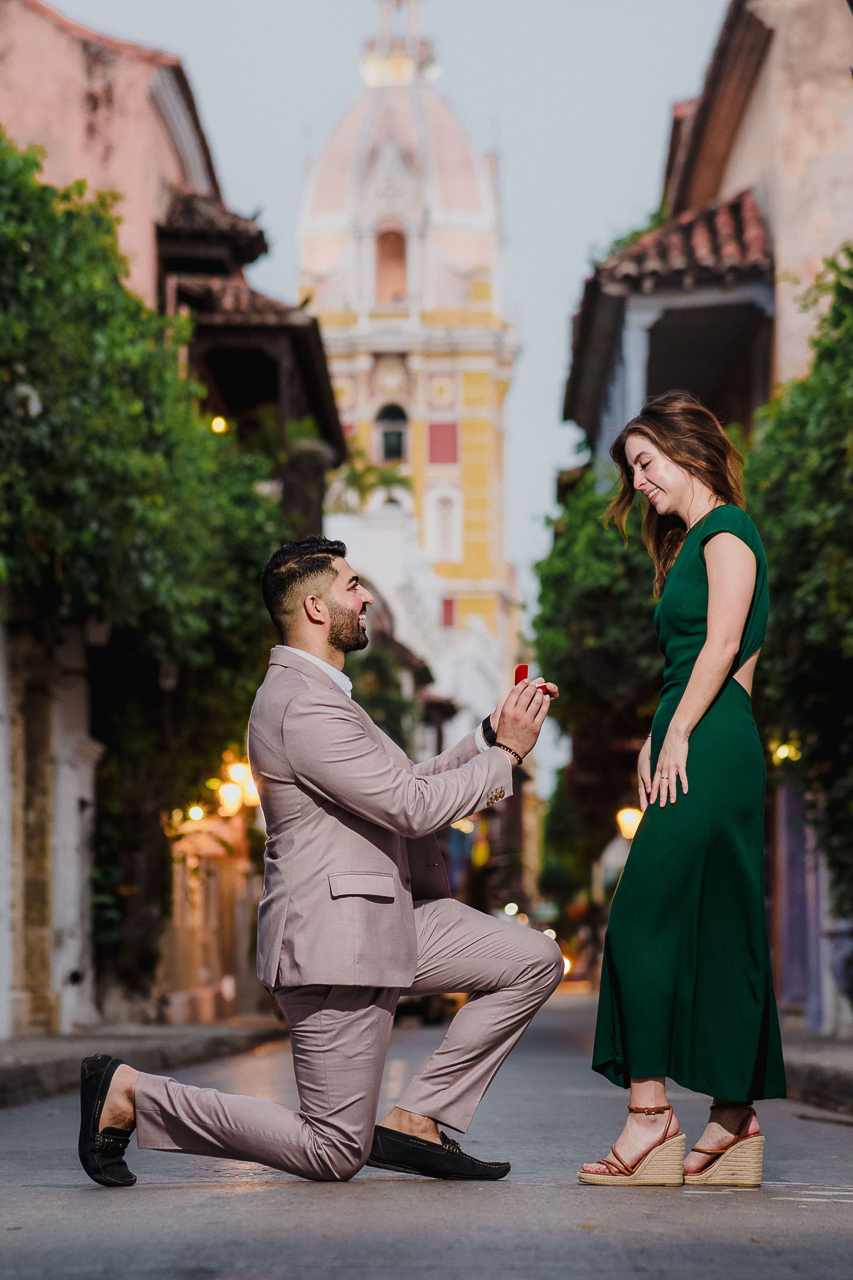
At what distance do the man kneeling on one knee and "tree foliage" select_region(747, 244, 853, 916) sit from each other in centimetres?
799

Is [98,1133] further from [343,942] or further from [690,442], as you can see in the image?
[690,442]

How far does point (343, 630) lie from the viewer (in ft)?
17.6

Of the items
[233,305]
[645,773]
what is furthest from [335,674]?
[233,305]

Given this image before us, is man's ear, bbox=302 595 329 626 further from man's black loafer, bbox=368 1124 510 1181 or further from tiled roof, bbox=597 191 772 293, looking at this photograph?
tiled roof, bbox=597 191 772 293

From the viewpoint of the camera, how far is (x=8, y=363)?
13.9 metres

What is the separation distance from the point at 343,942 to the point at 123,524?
1142 cm

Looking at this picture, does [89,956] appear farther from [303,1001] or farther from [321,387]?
[303,1001]

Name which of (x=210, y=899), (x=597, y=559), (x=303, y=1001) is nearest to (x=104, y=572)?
(x=597, y=559)

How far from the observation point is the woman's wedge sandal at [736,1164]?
5.20 metres

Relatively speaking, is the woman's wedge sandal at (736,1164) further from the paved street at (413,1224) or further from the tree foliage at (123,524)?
the tree foliage at (123,524)

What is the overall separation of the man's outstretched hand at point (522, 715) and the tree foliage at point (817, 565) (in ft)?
26.1

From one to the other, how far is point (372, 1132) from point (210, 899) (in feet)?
87.7

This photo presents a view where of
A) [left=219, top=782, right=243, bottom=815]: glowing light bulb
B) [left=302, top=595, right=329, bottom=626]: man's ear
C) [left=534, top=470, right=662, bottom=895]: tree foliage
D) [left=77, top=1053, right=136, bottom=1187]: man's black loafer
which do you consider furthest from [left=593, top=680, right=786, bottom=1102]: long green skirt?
[left=219, top=782, right=243, bottom=815]: glowing light bulb

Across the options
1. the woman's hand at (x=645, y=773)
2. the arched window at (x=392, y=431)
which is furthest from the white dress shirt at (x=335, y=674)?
the arched window at (x=392, y=431)
